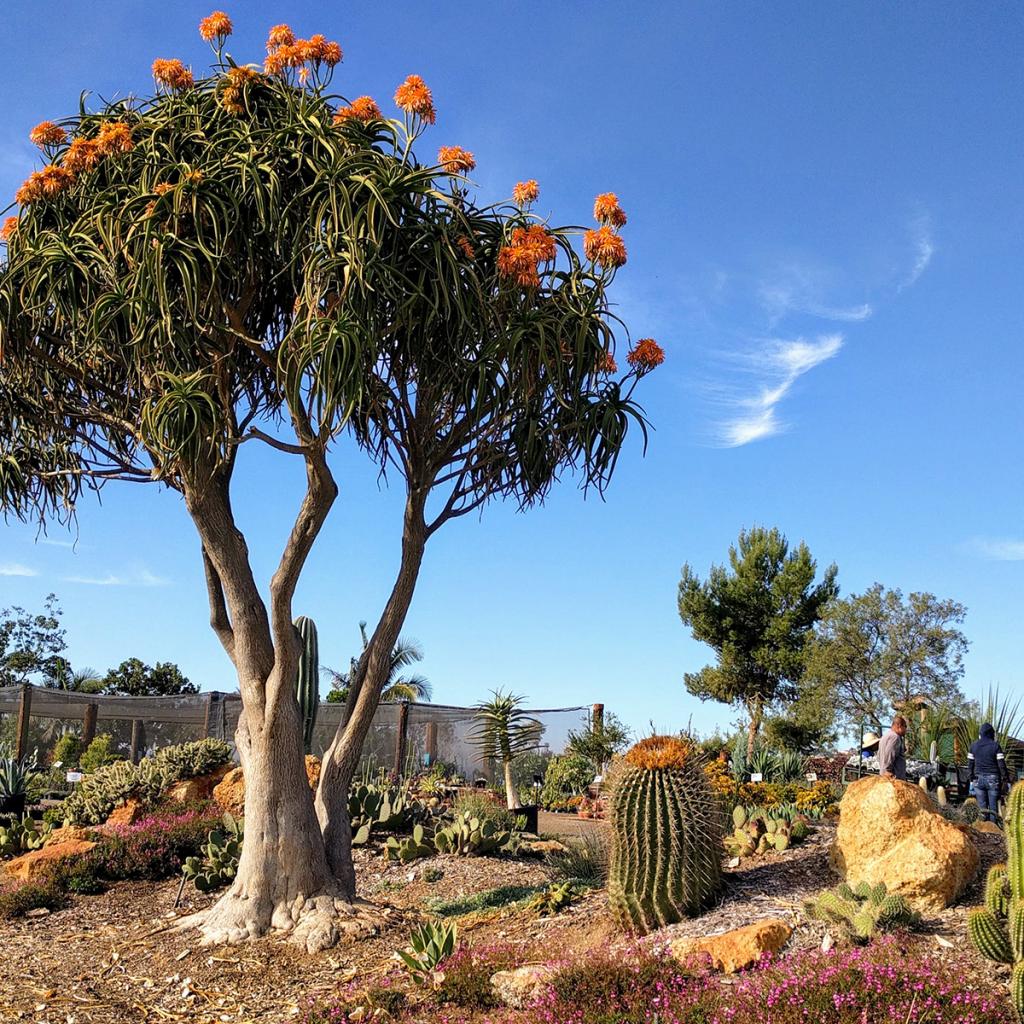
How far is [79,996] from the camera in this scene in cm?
729

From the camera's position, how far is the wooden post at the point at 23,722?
18.3 meters

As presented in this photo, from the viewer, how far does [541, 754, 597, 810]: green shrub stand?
671 inches

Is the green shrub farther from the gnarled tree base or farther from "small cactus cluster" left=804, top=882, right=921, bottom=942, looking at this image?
"small cactus cluster" left=804, top=882, right=921, bottom=942

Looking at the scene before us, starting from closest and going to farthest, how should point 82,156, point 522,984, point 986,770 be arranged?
point 522,984 → point 82,156 → point 986,770

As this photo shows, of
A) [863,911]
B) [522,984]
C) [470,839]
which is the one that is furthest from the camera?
[470,839]

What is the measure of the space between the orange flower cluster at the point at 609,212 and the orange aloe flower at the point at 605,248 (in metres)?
0.12

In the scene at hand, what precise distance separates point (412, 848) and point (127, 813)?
4189mm

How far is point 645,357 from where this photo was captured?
9.36 m

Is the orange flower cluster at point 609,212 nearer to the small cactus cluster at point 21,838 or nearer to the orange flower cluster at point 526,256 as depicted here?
the orange flower cluster at point 526,256

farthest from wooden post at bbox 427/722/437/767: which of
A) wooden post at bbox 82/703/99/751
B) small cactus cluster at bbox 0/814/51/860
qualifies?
small cactus cluster at bbox 0/814/51/860

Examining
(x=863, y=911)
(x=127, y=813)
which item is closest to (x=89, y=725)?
(x=127, y=813)

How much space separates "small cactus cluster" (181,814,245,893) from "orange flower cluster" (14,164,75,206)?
5.93m

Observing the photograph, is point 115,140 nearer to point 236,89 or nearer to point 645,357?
point 236,89

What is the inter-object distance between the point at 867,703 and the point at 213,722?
21575 mm
